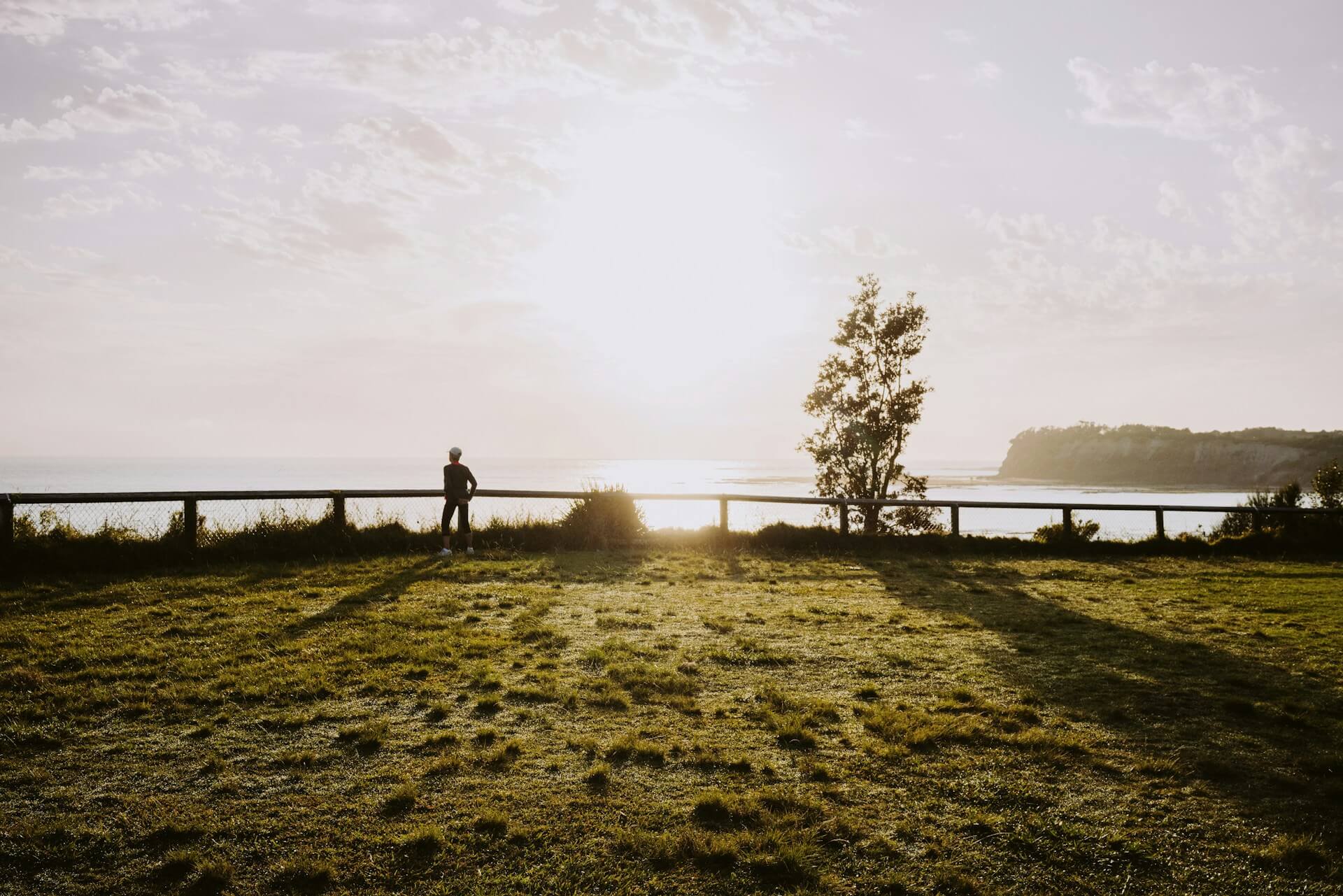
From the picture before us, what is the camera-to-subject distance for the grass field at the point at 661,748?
3.67 meters

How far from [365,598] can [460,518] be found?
4.71m

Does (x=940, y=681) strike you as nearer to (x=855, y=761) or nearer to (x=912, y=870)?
(x=855, y=761)

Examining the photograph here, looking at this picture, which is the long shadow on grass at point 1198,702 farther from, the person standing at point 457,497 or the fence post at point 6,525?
the fence post at point 6,525

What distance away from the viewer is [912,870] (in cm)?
361

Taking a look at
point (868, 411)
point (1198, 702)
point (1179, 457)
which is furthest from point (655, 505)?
point (1179, 457)

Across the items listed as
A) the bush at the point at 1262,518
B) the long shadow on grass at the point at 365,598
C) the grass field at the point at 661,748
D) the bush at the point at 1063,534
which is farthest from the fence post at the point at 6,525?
the bush at the point at 1262,518

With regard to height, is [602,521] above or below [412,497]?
below

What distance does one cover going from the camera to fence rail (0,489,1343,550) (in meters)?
12.6

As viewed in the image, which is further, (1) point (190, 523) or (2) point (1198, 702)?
(1) point (190, 523)

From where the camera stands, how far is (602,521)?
16.5m

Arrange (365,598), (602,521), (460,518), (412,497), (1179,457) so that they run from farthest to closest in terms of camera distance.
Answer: (1179,457)
(602,521)
(412,497)
(460,518)
(365,598)

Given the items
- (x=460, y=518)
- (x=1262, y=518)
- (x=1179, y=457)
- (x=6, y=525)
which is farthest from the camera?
(x=1179, y=457)

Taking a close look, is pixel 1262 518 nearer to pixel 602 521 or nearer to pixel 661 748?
pixel 602 521

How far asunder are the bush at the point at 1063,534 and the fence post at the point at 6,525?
18666 mm
